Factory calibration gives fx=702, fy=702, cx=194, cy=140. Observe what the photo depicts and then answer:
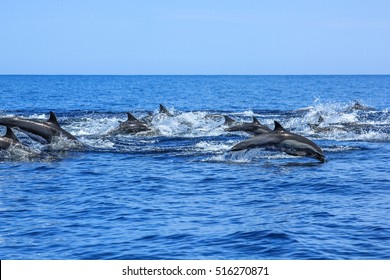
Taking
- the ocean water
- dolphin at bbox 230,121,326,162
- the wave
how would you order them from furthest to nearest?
the wave < dolphin at bbox 230,121,326,162 < the ocean water

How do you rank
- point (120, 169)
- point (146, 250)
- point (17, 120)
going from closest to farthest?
point (146, 250) < point (120, 169) < point (17, 120)

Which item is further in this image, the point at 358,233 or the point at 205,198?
the point at 205,198

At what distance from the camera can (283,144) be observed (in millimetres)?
21781

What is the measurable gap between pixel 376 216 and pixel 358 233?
155 centimetres

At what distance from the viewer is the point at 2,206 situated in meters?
15.6

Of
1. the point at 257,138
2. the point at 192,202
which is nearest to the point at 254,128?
the point at 257,138

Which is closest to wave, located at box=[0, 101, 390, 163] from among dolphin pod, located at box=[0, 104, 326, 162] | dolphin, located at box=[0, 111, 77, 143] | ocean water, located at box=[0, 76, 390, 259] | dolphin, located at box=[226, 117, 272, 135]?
ocean water, located at box=[0, 76, 390, 259]

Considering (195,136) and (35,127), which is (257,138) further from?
(195,136)

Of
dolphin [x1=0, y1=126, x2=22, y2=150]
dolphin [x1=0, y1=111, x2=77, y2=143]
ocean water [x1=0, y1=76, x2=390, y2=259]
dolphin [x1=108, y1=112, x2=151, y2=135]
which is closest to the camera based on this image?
ocean water [x1=0, y1=76, x2=390, y2=259]

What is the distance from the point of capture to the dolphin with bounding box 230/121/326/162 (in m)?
21.8

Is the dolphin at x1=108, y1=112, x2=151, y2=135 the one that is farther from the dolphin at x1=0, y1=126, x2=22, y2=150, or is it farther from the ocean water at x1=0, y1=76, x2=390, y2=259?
Result: the dolphin at x1=0, y1=126, x2=22, y2=150

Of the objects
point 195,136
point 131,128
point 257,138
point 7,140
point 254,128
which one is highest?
point 257,138
